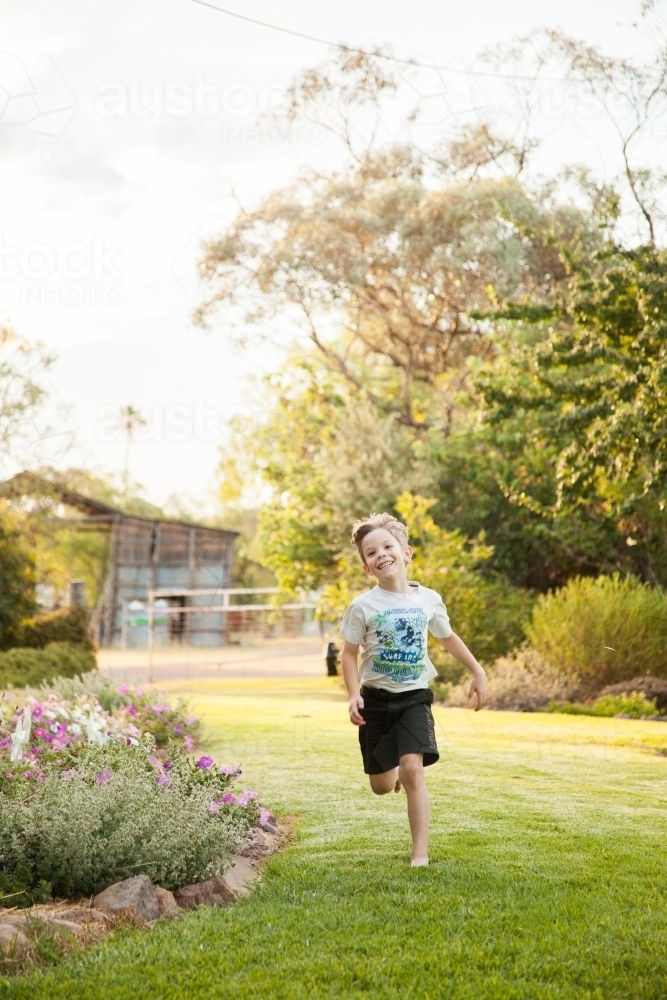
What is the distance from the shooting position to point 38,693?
9.49 metres

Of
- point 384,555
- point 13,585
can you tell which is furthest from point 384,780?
point 13,585

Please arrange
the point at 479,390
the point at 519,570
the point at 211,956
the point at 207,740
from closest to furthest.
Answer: the point at 211,956, the point at 207,740, the point at 479,390, the point at 519,570

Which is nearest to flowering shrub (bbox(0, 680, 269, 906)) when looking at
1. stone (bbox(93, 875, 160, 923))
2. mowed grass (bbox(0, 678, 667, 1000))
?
stone (bbox(93, 875, 160, 923))

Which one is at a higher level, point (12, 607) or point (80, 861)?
point (12, 607)

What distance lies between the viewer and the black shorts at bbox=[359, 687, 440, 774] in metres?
4.98

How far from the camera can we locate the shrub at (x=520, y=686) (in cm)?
1320

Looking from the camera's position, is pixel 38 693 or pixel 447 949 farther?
pixel 38 693

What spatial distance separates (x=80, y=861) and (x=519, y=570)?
15165 millimetres

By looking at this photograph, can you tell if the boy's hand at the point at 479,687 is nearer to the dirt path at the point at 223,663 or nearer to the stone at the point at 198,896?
the stone at the point at 198,896

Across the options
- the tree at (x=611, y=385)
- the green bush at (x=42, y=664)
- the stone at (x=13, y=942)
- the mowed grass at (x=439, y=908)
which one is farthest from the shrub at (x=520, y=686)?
the stone at (x=13, y=942)

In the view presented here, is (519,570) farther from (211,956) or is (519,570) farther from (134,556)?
(134,556)

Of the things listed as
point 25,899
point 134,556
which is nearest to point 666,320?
point 25,899

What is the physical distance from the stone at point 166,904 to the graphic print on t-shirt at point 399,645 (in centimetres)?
138

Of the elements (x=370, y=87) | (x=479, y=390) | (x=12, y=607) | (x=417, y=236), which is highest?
(x=370, y=87)
